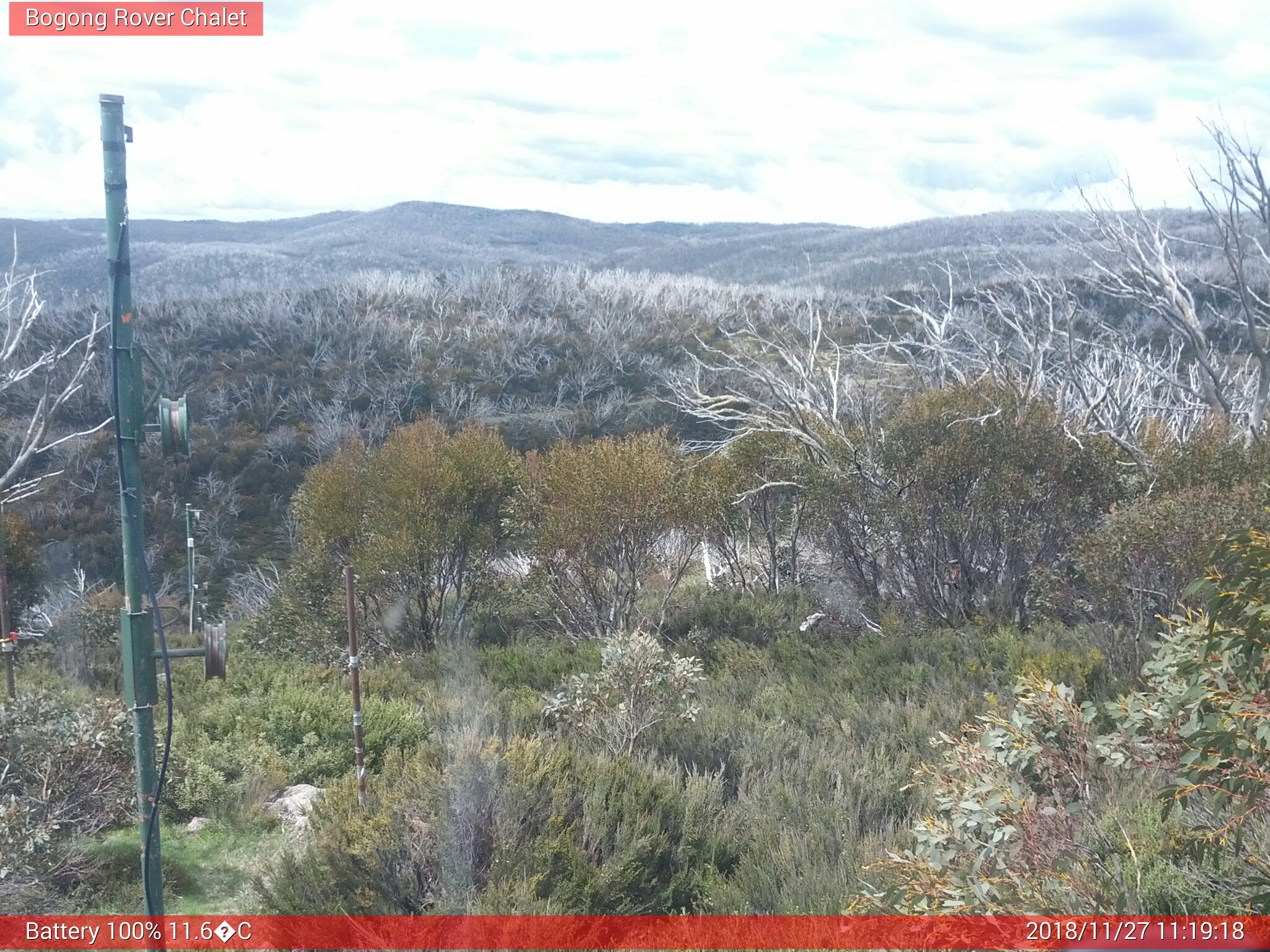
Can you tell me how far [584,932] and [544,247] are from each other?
101058mm

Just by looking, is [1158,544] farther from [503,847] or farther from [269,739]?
[269,739]

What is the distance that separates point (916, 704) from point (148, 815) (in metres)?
6.20

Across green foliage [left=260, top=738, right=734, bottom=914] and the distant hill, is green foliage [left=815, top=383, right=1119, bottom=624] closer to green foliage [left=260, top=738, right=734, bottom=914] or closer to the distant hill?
green foliage [left=260, top=738, right=734, bottom=914]

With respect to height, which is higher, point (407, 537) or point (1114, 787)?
point (1114, 787)

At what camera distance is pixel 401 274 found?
195ft

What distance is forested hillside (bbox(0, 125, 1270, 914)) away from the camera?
13.2ft

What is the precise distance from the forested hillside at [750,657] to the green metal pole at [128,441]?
1.22 meters

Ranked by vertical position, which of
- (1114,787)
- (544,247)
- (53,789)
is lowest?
(53,789)

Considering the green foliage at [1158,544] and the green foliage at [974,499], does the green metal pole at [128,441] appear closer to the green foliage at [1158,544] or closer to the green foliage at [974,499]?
the green foliage at [1158,544]

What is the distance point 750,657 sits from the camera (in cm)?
1156

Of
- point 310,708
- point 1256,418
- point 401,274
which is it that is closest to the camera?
point 310,708

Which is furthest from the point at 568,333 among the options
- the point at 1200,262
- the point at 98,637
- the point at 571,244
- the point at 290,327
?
the point at 571,244

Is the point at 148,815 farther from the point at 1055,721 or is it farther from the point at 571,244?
the point at 571,244

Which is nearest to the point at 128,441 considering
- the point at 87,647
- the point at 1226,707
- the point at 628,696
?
the point at 1226,707
